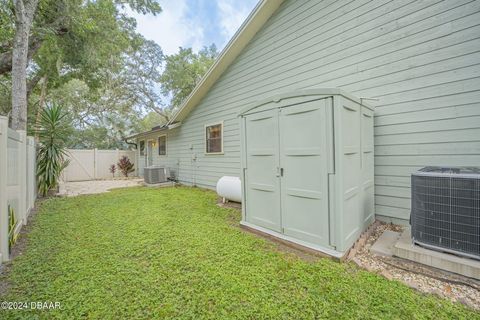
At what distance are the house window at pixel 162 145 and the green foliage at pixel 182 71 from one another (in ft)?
23.0

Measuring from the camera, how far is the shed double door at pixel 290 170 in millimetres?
2674

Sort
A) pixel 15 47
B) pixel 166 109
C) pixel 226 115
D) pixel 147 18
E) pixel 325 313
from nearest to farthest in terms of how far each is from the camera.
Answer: pixel 325 313 → pixel 15 47 → pixel 226 115 → pixel 147 18 → pixel 166 109

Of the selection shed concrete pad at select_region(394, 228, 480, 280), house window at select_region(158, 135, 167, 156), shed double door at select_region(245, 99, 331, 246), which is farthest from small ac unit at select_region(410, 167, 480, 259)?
house window at select_region(158, 135, 167, 156)

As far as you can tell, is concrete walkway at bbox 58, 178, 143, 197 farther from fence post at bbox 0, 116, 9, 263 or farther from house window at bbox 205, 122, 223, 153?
fence post at bbox 0, 116, 9, 263

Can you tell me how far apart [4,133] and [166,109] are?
63.7 ft

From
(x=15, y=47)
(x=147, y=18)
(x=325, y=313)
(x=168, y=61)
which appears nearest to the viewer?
(x=325, y=313)

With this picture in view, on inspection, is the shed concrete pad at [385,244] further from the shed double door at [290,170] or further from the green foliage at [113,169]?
the green foliage at [113,169]

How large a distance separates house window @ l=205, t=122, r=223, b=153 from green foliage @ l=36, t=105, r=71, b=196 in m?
4.43

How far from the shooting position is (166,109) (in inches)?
819

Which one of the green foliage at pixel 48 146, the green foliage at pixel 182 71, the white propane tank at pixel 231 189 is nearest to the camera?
the white propane tank at pixel 231 189

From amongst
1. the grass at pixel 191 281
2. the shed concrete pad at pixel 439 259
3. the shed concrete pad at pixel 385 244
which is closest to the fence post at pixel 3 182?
the grass at pixel 191 281

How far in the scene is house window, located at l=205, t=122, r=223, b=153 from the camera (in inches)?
279

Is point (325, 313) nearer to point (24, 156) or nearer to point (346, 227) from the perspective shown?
point (346, 227)

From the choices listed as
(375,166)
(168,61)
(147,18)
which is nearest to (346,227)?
(375,166)
